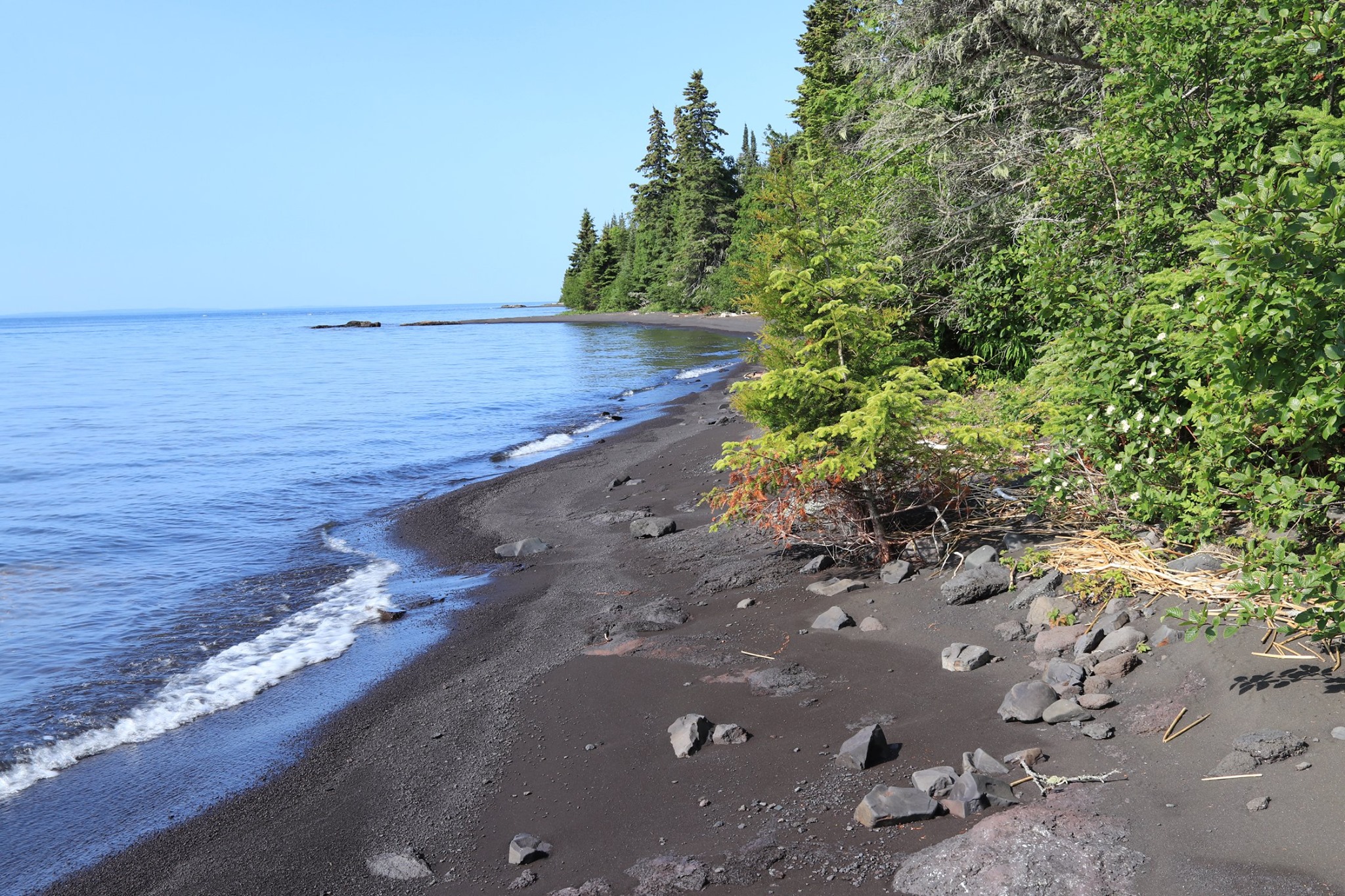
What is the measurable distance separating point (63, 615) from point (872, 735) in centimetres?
972

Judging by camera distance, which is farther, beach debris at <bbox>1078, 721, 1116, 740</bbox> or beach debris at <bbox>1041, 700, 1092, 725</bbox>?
beach debris at <bbox>1041, 700, 1092, 725</bbox>

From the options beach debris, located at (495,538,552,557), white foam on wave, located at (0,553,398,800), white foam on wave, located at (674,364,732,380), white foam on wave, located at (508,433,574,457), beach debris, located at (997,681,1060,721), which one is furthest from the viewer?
white foam on wave, located at (674,364,732,380)

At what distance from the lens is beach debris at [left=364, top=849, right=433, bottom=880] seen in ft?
14.7

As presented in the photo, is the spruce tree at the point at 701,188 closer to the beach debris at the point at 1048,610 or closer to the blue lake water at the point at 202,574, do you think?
the blue lake water at the point at 202,574

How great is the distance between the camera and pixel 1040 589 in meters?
6.11

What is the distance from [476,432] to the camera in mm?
23625

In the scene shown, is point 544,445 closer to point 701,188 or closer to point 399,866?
point 399,866

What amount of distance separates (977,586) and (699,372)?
2973 cm

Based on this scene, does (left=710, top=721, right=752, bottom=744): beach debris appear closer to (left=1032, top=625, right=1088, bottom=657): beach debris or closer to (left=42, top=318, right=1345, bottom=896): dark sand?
(left=42, top=318, right=1345, bottom=896): dark sand

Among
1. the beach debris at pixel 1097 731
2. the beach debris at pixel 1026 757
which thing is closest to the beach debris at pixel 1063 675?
the beach debris at pixel 1097 731

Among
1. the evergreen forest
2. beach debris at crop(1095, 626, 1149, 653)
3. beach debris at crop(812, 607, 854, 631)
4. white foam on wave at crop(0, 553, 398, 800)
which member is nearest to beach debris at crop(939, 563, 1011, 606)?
the evergreen forest

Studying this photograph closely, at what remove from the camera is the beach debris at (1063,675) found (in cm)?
499

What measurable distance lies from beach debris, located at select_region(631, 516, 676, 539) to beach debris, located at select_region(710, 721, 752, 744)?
5.23 metres

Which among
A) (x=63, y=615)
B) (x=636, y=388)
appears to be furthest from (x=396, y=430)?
(x=63, y=615)
